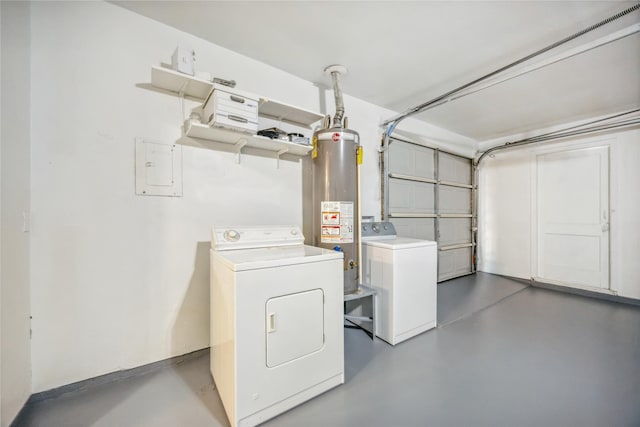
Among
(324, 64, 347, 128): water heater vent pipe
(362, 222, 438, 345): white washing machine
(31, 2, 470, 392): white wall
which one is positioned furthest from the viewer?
(324, 64, 347, 128): water heater vent pipe

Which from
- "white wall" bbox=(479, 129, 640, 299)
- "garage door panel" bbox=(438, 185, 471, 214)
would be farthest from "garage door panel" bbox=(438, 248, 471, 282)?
"garage door panel" bbox=(438, 185, 471, 214)

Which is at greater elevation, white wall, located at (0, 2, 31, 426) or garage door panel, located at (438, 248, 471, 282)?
white wall, located at (0, 2, 31, 426)

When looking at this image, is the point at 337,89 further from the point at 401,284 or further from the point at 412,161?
the point at 401,284

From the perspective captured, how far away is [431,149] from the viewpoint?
400 cm

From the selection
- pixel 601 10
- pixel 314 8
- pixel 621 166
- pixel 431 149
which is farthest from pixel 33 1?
pixel 621 166

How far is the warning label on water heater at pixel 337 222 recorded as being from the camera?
6.97ft

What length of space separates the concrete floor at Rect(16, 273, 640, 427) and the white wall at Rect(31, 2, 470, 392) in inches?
11.1

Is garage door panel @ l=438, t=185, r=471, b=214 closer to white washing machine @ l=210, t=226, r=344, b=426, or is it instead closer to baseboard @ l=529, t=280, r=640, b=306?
baseboard @ l=529, t=280, r=640, b=306

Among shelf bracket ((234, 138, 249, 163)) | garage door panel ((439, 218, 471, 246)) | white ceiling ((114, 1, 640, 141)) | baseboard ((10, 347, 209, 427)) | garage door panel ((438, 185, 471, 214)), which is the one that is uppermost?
white ceiling ((114, 1, 640, 141))

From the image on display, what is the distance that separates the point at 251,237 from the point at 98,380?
1328 mm

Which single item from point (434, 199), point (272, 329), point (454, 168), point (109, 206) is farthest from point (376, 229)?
point (454, 168)

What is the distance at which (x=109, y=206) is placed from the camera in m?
1.68

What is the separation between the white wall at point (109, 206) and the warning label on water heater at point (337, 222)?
2.54ft

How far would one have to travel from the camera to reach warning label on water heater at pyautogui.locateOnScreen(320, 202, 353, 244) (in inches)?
83.6
